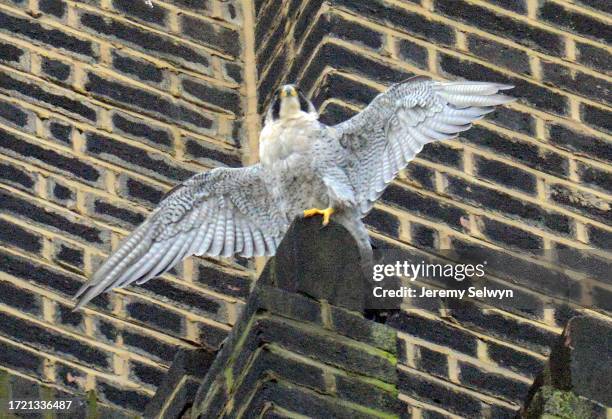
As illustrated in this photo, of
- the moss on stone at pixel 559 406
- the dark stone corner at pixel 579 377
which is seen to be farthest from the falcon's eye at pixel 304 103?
the moss on stone at pixel 559 406

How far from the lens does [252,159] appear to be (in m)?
13.4

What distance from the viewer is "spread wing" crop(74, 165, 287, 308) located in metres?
12.1

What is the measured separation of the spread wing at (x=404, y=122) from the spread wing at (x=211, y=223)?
0.44m

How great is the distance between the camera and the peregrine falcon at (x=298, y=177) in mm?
11883

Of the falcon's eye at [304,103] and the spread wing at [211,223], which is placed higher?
the falcon's eye at [304,103]

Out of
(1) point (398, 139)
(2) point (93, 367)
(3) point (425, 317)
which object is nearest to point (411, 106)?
(1) point (398, 139)

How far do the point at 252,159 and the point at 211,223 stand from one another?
1022 mm

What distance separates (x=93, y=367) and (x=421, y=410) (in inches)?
55.9

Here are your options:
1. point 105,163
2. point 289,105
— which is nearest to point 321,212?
point 289,105

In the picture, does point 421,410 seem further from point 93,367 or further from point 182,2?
point 182,2

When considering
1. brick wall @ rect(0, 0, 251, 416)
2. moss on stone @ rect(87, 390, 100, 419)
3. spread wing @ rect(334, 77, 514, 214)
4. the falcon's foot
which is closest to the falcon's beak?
spread wing @ rect(334, 77, 514, 214)

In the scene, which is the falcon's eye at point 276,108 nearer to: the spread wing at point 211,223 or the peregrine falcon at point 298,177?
the peregrine falcon at point 298,177

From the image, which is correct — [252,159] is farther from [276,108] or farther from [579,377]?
[579,377]

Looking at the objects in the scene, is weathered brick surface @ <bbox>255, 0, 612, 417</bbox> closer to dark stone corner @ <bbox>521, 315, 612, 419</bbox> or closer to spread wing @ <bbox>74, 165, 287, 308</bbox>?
spread wing @ <bbox>74, 165, 287, 308</bbox>
